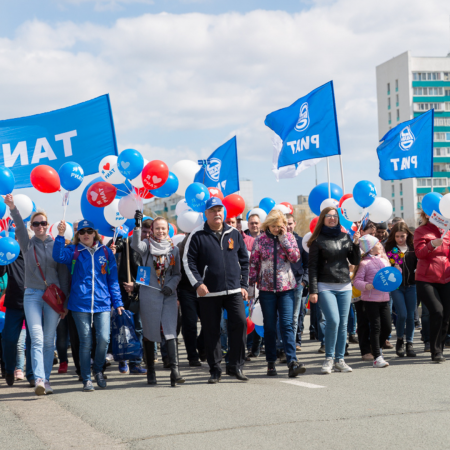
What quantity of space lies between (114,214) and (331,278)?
3.29 meters

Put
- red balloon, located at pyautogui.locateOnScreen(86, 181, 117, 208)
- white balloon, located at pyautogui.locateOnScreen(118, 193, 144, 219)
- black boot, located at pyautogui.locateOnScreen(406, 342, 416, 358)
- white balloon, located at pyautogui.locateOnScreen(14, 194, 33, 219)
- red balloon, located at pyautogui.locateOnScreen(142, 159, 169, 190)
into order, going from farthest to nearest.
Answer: white balloon, located at pyautogui.locateOnScreen(14, 194, 33, 219), black boot, located at pyautogui.locateOnScreen(406, 342, 416, 358), white balloon, located at pyautogui.locateOnScreen(118, 193, 144, 219), red balloon, located at pyautogui.locateOnScreen(142, 159, 169, 190), red balloon, located at pyautogui.locateOnScreen(86, 181, 117, 208)

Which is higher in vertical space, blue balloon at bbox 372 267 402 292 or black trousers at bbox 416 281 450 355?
blue balloon at bbox 372 267 402 292

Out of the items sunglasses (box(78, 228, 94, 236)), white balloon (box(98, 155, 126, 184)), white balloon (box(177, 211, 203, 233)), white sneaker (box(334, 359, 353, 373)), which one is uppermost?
white balloon (box(98, 155, 126, 184))

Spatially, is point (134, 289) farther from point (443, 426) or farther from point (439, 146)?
point (439, 146)

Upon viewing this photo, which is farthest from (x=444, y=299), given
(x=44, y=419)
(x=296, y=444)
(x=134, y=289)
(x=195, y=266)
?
(x=44, y=419)

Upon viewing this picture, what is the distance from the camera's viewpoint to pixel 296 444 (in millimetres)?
4469

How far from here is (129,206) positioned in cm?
855

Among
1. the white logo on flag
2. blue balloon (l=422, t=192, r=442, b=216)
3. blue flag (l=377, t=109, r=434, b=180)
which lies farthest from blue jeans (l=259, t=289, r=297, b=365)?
blue flag (l=377, t=109, r=434, b=180)

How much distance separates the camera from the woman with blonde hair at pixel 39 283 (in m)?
7.09

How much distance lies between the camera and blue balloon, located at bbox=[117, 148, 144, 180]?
832cm

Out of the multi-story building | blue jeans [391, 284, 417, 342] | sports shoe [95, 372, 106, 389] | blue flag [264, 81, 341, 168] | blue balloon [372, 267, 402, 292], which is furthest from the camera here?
the multi-story building

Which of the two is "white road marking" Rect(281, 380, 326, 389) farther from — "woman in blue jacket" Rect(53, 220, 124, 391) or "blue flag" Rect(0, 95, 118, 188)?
"blue flag" Rect(0, 95, 118, 188)

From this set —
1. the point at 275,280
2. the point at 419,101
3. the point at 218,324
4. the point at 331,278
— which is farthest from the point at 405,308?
the point at 419,101

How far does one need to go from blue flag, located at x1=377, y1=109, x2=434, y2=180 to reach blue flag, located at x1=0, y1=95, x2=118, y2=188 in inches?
194
